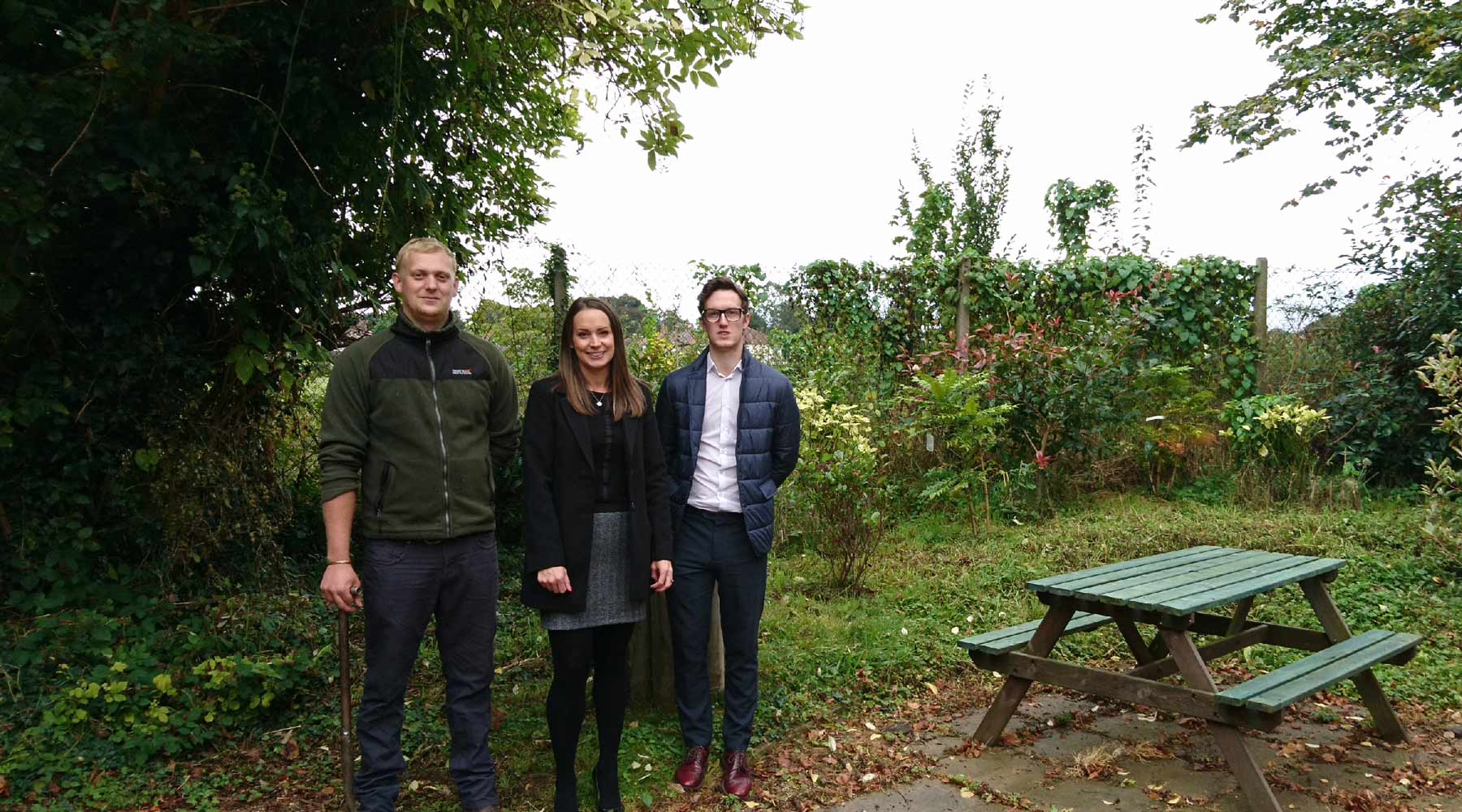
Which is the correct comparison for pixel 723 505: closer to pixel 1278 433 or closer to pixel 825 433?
pixel 825 433

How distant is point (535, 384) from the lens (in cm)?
328

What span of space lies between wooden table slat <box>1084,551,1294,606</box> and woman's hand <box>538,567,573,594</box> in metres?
2.02

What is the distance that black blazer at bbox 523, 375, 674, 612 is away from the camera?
315 centimetres

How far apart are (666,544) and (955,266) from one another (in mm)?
6603

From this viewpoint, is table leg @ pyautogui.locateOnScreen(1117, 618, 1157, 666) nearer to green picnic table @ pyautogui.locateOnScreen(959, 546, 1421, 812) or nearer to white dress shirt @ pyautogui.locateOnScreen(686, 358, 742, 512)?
green picnic table @ pyautogui.locateOnScreen(959, 546, 1421, 812)

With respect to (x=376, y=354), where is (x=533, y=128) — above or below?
above

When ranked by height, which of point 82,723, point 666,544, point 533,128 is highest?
point 533,128

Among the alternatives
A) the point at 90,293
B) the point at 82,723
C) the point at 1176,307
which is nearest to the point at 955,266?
the point at 1176,307

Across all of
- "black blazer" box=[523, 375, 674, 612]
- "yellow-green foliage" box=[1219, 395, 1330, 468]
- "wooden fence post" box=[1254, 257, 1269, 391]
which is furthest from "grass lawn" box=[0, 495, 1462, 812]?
"wooden fence post" box=[1254, 257, 1269, 391]

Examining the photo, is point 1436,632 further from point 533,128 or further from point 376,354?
point 533,128

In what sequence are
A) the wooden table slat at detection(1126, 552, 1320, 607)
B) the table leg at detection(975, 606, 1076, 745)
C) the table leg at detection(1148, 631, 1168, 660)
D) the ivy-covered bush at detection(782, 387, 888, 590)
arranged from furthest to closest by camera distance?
1. the ivy-covered bush at detection(782, 387, 888, 590)
2. the table leg at detection(1148, 631, 1168, 660)
3. the table leg at detection(975, 606, 1076, 745)
4. the wooden table slat at detection(1126, 552, 1320, 607)

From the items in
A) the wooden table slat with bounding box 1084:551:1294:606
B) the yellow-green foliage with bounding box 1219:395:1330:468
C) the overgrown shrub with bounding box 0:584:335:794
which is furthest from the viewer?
the yellow-green foliage with bounding box 1219:395:1330:468

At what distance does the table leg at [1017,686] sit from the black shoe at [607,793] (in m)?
1.62

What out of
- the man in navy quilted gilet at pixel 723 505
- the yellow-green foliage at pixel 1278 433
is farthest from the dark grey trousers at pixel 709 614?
the yellow-green foliage at pixel 1278 433
